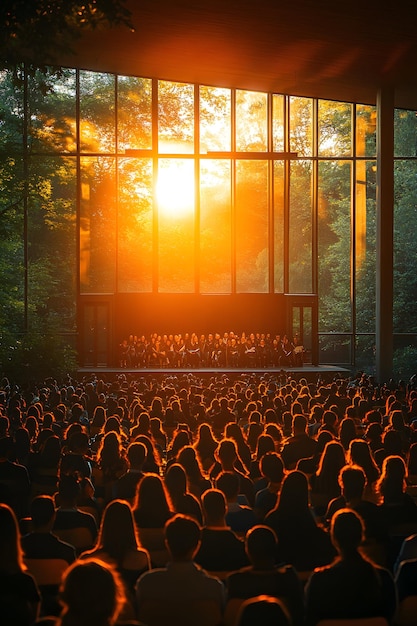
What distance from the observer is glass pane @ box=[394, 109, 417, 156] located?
35.1 meters

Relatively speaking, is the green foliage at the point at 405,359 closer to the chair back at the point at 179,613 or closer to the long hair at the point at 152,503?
the long hair at the point at 152,503

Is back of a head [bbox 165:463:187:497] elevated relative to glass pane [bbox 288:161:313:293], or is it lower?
lower

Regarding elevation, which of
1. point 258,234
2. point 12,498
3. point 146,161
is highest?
point 146,161

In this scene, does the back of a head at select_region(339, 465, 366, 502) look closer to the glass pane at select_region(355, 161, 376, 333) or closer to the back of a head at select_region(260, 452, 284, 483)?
the back of a head at select_region(260, 452, 284, 483)

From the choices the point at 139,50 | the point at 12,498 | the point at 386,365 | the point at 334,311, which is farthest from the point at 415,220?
the point at 12,498

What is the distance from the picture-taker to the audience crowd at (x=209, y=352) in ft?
98.5

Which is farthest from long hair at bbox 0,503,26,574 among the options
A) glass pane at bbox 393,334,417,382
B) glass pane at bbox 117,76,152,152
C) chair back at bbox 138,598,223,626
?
glass pane at bbox 393,334,417,382

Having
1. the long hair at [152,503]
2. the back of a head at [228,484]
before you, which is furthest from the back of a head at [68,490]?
the back of a head at [228,484]

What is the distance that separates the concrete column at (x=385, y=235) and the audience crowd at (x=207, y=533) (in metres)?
16.7

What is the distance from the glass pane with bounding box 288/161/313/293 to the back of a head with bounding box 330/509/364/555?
104ft

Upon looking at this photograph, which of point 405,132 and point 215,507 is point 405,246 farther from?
point 215,507

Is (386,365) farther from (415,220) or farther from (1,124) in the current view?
(1,124)

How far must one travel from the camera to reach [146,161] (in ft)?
105

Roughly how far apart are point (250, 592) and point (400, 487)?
2767 mm
